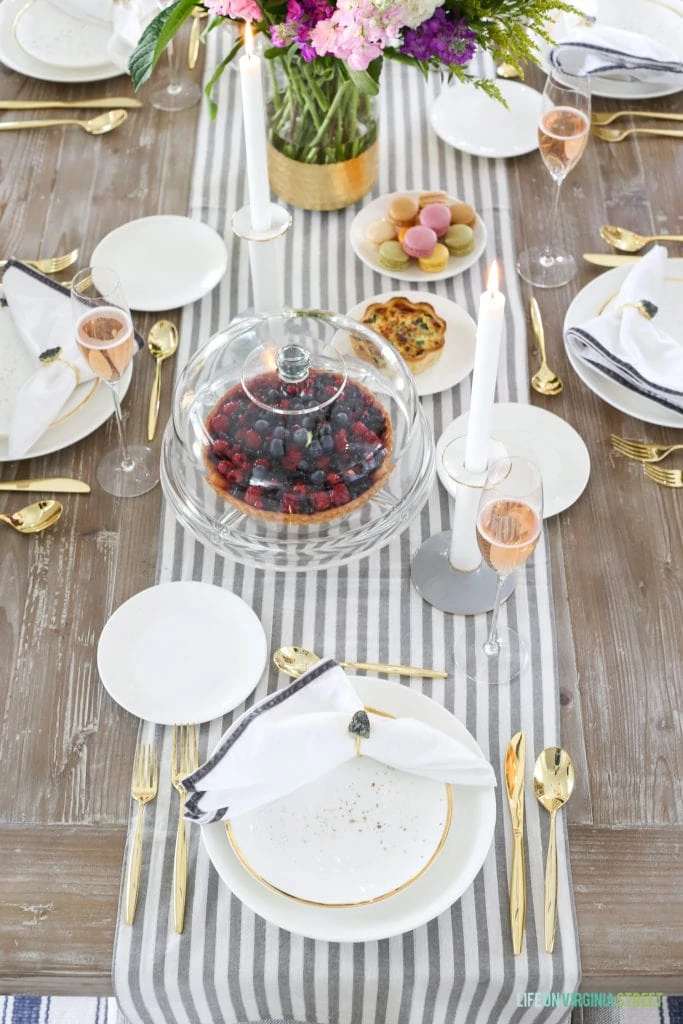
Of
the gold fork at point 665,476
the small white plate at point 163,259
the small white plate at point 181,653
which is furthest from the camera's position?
the small white plate at point 163,259

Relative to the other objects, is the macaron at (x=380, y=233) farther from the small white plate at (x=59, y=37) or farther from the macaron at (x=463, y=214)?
the small white plate at (x=59, y=37)

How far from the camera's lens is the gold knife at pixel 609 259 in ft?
6.46

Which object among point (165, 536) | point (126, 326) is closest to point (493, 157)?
point (126, 326)

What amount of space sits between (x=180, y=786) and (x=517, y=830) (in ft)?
1.38

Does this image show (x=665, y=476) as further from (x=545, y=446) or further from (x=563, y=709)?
(x=563, y=709)

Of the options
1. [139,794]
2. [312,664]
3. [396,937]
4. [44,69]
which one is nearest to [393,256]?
[312,664]

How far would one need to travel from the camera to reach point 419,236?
6.35 feet

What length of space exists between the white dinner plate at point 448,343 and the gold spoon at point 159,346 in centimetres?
31

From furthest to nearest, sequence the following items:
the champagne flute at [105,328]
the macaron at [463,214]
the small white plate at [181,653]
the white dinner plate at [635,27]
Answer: the white dinner plate at [635,27] < the macaron at [463,214] < the champagne flute at [105,328] < the small white plate at [181,653]

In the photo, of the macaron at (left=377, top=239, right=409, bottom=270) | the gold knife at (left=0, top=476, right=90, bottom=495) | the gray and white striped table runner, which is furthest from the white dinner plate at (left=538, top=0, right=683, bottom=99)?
the gold knife at (left=0, top=476, right=90, bottom=495)

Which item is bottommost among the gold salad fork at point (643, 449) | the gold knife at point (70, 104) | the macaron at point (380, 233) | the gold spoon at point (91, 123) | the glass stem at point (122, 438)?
the gold salad fork at point (643, 449)

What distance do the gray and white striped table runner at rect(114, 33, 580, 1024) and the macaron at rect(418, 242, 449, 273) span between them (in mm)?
34

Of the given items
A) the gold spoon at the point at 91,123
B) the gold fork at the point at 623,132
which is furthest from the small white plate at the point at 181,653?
the gold fork at the point at 623,132

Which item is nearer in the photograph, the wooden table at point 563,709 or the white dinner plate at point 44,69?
the wooden table at point 563,709
